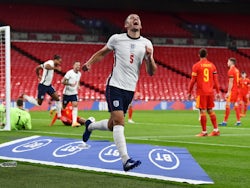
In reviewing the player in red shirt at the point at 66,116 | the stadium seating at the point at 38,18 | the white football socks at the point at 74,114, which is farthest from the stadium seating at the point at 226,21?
the white football socks at the point at 74,114

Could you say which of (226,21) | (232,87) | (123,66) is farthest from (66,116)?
(226,21)

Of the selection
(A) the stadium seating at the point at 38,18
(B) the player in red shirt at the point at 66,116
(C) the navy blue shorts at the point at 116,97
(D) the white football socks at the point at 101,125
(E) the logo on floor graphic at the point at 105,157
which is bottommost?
(B) the player in red shirt at the point at 66,116

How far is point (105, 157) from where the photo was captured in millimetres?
11648

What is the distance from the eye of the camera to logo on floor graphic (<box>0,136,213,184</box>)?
9.71 metres

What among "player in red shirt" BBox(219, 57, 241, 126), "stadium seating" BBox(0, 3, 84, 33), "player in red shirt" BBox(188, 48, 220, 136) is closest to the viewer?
"player in red shirt" BBox(188, 48, 220, 136)

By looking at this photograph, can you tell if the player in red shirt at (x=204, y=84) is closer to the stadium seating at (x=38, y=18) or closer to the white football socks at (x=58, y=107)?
the white football socks at (x=58, y=107)

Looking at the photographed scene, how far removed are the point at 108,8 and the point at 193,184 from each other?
47.9 meters

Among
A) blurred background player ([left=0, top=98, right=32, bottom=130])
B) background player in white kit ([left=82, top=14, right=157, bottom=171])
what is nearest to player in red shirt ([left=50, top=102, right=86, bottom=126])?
blurred background player ([left=0, top=98, right=32, bottom=130])

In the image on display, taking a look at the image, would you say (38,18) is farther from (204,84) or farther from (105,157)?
(105,157)

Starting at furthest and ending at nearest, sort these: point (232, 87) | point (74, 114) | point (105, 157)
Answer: point (232, 87), point (74, 114), point (105, 157)

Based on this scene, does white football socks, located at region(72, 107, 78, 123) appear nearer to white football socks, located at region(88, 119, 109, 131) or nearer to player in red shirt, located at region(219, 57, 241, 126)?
player in red shirt, located at region(219, 57, 241, 126)

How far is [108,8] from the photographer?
5591cm

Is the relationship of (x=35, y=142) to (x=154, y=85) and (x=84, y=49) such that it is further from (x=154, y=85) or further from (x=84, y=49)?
(x=84, y=49)

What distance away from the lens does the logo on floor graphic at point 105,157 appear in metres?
9.71
